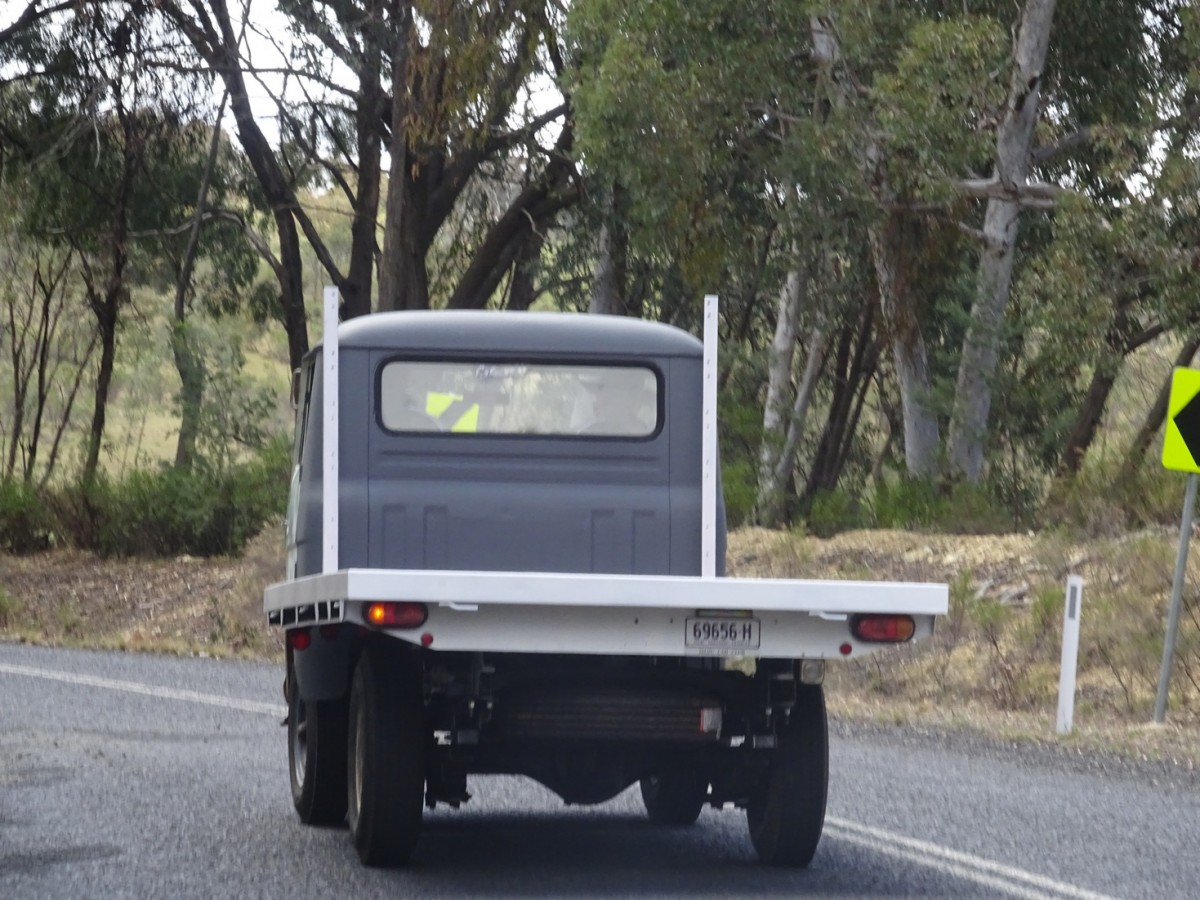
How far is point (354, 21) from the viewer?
3012 cm

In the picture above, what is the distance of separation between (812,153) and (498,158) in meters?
9.61

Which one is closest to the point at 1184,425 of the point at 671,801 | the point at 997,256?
the point at 671,801

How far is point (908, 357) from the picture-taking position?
2862 cm

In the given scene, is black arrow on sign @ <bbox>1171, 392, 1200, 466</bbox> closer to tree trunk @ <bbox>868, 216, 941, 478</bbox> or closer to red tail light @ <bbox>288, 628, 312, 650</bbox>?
red tail light @ <bbox>288, 628, 312, 650</bbox>

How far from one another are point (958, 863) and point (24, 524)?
101ft

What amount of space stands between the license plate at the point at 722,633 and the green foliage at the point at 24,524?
30.8 m

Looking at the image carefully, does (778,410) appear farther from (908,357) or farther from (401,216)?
(401,216)

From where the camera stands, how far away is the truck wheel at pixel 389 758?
7293 mm

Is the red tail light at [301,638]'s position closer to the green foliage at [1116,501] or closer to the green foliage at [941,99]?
the green foliage at [1116,501]

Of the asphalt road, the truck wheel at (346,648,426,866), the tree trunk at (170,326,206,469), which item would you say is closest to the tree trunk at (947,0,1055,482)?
the asphalt road

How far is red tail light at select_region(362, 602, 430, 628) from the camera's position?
21.9 feet

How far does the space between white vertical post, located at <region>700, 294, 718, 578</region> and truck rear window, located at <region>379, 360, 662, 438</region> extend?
32 cm

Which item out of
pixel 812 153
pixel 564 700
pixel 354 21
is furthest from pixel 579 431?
pixel 354 21

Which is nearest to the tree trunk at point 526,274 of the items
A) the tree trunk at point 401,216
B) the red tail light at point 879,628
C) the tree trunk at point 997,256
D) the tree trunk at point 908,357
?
the tree trunk at point 401,216
